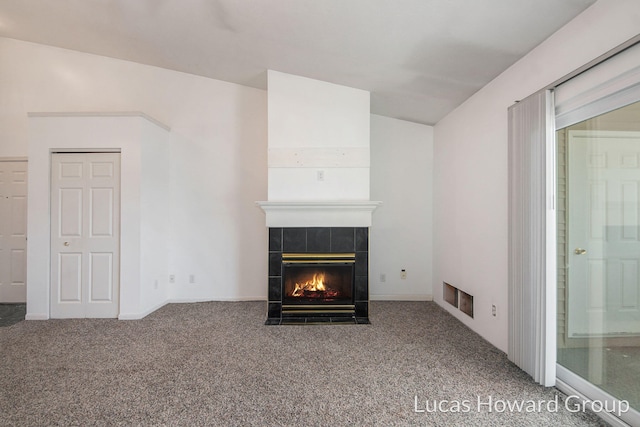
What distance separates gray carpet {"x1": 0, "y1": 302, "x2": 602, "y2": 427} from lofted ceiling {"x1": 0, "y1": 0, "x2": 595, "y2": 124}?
2.60m

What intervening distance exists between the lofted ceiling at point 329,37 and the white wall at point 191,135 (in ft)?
0.84

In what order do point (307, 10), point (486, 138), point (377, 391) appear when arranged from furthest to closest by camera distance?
point (486, 138), point (307, 10), point (377, 391)

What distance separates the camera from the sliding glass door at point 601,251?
1.92m

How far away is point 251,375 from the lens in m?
2.53

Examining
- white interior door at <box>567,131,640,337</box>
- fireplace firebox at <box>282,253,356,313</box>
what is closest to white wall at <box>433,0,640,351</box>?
white interior door at <box>567,131,640,337</box>

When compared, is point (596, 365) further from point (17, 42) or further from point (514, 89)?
point (17, 42)

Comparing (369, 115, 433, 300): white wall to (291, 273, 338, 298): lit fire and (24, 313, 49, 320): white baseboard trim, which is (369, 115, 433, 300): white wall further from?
(24, 313, 49, 320): white baseboard trim

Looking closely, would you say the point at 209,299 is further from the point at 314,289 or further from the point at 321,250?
the point at 321,250

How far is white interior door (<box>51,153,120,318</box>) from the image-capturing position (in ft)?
13.1

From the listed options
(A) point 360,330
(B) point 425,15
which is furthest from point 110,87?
(A) point 360,330

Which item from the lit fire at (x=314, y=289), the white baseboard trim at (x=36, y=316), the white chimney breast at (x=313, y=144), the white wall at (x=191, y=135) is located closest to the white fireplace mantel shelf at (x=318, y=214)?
the white chimney breast at (x=313, y=144)

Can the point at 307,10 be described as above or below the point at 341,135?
above

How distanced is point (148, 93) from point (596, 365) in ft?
19.0

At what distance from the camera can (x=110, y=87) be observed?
4.75 m
